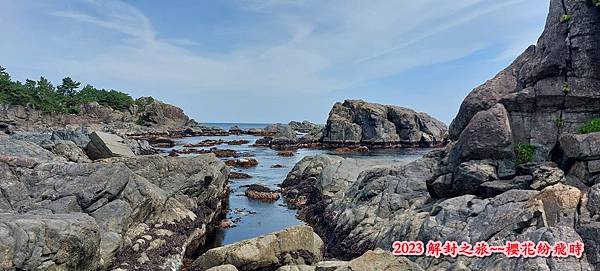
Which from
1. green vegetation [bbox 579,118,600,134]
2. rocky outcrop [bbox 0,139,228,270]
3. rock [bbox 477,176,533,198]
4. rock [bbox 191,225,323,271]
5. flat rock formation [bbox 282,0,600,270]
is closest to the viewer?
rocky outcrop [bbox 0,139,228,270]

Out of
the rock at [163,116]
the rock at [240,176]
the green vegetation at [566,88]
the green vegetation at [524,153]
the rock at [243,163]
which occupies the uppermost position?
the rock at [163,116]

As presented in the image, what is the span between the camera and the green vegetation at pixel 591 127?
17031mm

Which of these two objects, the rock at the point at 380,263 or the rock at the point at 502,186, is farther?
the rock at the point at 502,186

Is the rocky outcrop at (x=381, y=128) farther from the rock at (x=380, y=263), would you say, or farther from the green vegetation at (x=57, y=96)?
the rock at (x=380, y=263)

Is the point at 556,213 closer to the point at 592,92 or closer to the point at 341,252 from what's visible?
the point at 592,92

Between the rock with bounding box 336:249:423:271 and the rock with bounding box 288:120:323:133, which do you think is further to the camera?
the rock with bounding box 288:120:323:133

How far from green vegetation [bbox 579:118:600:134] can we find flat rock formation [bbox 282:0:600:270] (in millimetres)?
739

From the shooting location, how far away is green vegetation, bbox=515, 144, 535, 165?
18.1m

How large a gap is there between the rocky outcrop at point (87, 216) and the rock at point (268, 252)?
3.15 meters

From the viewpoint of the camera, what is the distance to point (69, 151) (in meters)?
30.6

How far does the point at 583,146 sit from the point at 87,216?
60.7ft

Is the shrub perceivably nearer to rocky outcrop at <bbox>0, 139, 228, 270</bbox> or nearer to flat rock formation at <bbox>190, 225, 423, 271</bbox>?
flat rock formation at <bbox>190, 225, 423, 271</bbox>

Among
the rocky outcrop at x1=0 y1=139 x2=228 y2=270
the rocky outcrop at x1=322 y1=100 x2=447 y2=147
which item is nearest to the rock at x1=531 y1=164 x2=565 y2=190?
Result: the rocky outcrop at x1=0 y1=139 x2=228 y2=270

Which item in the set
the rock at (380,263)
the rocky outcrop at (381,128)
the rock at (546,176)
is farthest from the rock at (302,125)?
the rock at (380,263)
